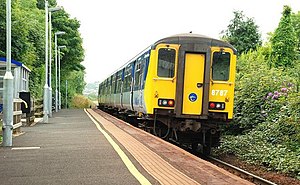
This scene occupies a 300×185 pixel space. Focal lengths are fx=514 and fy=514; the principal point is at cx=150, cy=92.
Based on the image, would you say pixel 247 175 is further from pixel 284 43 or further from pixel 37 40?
pixel 284 43

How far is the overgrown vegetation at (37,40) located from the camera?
101ft

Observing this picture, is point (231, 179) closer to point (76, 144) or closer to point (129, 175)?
point (129, 175)

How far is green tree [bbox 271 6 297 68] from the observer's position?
4188 cm

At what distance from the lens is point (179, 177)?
7.30m

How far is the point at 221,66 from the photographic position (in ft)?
47.1

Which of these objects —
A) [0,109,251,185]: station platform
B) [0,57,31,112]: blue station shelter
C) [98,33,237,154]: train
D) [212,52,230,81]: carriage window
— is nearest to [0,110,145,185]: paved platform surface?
[0,109,251,185]: station platform

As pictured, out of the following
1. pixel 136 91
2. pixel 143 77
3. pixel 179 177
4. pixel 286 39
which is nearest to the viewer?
pixel 179 177

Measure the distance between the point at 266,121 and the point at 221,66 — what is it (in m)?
4.78

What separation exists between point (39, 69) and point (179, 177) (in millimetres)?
38388

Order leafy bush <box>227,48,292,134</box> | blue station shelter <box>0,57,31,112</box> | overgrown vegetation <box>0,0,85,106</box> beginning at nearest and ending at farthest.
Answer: leafy bush <box>227,48,292,134</box> < blue station shelter <box>0,57,31,112</box> < overgrown vegetation <box>0,0,85,106</box>

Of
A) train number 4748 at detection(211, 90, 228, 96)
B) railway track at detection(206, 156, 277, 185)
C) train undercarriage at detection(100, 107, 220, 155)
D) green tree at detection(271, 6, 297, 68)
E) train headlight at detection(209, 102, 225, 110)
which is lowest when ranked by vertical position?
railway track at detection(206, 156, 277, 185)

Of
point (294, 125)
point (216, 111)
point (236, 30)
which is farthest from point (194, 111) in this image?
point (236, 30)

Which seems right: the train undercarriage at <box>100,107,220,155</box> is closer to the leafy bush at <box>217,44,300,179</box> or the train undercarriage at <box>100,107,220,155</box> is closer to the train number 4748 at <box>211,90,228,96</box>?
the train number 4748 at <box>211,90,228,96</box>

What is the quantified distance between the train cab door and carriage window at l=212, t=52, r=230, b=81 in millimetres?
350
